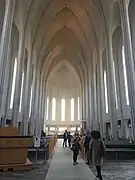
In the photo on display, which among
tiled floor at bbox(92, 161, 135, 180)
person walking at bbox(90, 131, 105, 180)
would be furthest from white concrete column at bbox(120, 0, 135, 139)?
person walking at bbox(90, 131, 105, 180)

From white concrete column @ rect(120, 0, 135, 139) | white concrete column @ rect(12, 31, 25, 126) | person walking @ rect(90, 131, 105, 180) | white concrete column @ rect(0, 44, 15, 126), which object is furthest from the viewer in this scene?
white concrete column @ rect(0, 44, 15, 126)

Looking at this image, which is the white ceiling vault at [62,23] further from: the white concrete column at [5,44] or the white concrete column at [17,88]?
the white concrete column at [5,44]

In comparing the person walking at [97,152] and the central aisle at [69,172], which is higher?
the person walking at [97,152]

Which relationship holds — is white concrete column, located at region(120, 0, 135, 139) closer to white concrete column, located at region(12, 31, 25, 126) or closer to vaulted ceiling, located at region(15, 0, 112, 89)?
vaulted ceiling, located at region(15, 0, 112, 89)

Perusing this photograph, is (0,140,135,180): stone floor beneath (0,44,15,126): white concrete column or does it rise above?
beneath

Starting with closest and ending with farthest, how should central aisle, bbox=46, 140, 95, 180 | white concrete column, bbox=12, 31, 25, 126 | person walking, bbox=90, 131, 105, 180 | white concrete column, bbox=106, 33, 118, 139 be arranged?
person walking, bbox=90, 131, 105, 180 → central aisle, bbox=46, 140, 95, 180 → white concrete column, bbox=12, 31, 25, 126 → white concrete column, bbox=106, 33, 118, 139

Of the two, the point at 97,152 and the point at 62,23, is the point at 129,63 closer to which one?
the point at 97,152

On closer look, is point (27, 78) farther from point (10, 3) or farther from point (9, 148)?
point (9, 148)

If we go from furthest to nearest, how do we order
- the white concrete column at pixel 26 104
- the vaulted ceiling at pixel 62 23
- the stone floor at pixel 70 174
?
the white concrete column at pixel 26 104
the vaulted ceiling at pixel 62 23
the stone floor at pixel 70 174

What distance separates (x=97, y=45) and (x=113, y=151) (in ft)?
53.4

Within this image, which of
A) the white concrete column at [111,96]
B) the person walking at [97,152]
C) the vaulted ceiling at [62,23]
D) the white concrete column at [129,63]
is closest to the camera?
the person walking at [97,152]

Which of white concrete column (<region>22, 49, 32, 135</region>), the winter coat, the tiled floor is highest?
white concrete column (<region>22, 49, 32, 135</region>)

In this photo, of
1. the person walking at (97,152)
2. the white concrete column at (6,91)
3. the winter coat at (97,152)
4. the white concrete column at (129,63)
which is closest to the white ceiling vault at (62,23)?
the white concrete column at (6,91)

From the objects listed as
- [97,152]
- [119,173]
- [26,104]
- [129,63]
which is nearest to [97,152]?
[97,152]
